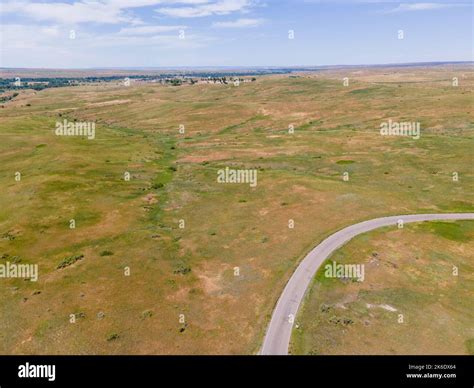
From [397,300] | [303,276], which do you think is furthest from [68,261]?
[397,300]

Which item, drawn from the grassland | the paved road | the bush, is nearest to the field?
the bush

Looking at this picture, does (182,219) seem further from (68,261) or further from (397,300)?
(397,300)

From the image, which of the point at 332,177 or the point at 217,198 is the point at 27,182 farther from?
the point at 332,177
